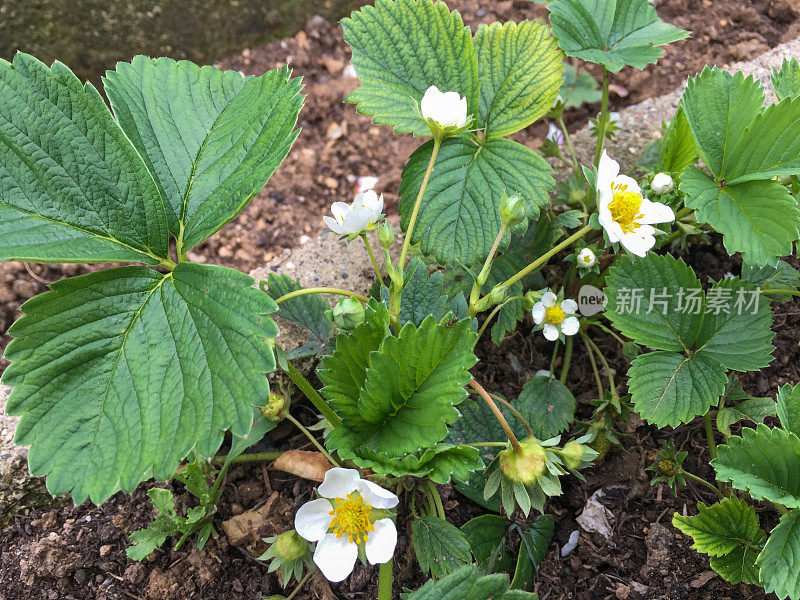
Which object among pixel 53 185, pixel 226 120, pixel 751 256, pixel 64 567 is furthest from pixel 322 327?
pixel 751 256

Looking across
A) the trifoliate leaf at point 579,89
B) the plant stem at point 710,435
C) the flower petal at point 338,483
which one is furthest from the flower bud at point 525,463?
the trifoliate leaf at point 579,89

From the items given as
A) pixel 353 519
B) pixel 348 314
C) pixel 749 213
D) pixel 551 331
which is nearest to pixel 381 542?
pixel 353 519

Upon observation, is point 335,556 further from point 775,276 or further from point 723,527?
point 775,276

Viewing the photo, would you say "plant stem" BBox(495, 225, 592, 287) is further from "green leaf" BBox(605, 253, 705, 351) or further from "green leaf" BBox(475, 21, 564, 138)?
"green leaf" BBox(475, 21, 564, 138)

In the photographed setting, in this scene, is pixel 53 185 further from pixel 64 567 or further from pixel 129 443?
pixel 64 567

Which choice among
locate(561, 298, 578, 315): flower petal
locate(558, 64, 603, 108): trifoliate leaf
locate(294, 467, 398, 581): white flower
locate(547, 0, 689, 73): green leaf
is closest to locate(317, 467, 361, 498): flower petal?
locate(294, 467, 398, 581): white flower

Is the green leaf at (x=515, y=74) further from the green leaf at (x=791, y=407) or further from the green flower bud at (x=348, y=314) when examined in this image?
the green leaf at (x=791, y=407)
